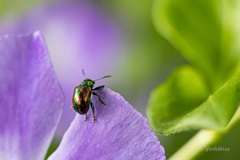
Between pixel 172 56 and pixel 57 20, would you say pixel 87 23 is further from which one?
pixel 172 56

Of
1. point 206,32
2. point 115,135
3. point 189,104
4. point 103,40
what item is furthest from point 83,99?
point 103,40

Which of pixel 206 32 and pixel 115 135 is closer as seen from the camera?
pixel 115 135

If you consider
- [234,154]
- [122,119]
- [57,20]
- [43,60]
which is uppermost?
[57,20]

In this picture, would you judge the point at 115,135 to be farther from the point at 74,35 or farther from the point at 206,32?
the point at 74,35

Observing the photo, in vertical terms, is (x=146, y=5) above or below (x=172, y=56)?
above

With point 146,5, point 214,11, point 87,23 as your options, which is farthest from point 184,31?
point 87,23

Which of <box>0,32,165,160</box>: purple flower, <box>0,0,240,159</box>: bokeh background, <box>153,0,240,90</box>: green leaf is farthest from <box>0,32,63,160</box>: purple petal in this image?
<box>0,0,240,159</box>: bokeh background

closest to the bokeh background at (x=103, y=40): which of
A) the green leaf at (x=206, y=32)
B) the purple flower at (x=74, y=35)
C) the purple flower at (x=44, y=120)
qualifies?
the purple flower at (x=74, y=35)
